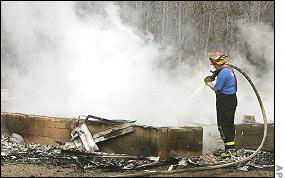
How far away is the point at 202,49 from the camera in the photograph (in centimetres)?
1691

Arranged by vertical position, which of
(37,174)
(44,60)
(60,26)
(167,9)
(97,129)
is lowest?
(37,174)

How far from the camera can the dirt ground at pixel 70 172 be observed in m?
5.90

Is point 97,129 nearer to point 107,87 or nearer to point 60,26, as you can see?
point 107,87

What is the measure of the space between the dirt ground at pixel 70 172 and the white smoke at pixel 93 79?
2.53 m

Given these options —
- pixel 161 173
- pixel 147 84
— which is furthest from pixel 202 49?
pixel 161 173

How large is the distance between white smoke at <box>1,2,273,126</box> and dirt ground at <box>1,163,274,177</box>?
8.31 feet

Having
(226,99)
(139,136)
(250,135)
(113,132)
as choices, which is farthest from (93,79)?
(250,135)

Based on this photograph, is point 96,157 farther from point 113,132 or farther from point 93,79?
point 93,79

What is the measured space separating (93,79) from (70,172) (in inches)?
179

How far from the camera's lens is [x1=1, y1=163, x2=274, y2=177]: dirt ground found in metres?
5.90

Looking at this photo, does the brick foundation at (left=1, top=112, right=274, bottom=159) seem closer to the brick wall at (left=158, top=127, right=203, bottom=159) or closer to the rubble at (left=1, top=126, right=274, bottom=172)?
the brick wall at (left=158, top=127, right=203, bottom=159)

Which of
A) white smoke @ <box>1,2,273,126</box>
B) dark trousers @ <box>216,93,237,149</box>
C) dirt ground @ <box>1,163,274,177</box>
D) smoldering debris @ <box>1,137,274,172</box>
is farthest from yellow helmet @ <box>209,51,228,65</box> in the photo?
dirt ground @ <box>1,163,274,177</box>

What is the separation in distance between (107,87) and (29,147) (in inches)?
120

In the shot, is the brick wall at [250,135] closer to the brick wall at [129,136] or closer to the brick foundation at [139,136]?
the brick foundation at [139,136]
